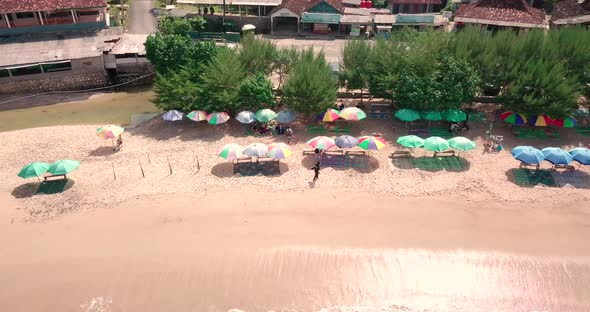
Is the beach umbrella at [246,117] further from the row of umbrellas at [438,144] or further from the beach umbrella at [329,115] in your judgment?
the row of umbrellas at [438,144]

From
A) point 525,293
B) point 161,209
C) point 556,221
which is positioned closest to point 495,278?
point 525,293

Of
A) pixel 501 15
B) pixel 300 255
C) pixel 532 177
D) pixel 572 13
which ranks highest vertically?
pixel 572 13

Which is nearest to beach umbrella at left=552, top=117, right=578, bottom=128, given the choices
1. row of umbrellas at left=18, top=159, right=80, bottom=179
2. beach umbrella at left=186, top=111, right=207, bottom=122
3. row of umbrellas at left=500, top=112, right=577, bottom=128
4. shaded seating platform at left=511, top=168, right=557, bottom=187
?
row of umbrellas at left=500, top=112, right=577, bottom=128

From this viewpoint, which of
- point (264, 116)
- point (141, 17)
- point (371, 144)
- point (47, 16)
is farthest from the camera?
point (141, 17)

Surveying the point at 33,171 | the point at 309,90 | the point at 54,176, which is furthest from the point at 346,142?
the point at 33,171

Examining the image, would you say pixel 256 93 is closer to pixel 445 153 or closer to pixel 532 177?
pixel 445 153

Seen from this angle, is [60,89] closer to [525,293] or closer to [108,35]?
[108,35]

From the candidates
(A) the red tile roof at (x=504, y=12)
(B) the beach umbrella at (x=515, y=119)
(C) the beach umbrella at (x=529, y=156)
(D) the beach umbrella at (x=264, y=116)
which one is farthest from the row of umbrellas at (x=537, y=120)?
(A) the red tile roof at (x=504, y=12)

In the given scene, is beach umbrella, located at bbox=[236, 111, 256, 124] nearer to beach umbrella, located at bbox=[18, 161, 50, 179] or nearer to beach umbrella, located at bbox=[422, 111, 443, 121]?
beach umbrella, located at bbox=[422, 111, 443, 121]
